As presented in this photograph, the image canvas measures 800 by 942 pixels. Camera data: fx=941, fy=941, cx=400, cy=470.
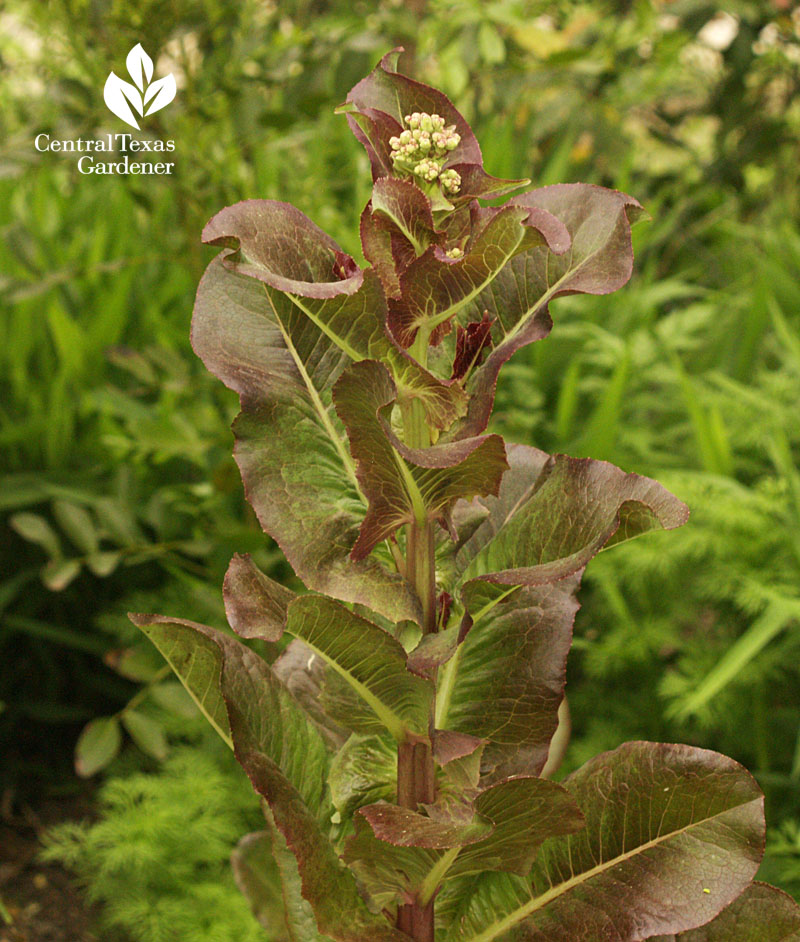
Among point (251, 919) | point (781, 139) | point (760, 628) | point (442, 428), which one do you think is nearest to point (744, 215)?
point (781, 139)

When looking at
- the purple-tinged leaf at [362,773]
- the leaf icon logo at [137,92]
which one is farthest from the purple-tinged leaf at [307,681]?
the leaf icon logo at [137,92]

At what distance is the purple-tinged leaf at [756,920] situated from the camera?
2.03ft

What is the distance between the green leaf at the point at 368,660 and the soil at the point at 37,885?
42.7 inches

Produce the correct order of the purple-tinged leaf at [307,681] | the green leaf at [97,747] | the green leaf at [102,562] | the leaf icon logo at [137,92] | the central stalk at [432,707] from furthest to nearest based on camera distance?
the leaf icon logo at [137,92], the green leaf at [102,562], the green leaf at [97,747], the purple-tinged leaf at [307,681], the central stalk at [432,707]

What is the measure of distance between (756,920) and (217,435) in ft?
3.80

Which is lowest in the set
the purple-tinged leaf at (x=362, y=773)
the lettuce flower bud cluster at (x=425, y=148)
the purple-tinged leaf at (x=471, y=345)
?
the purple-tinged leaf at (x=362, y=773)

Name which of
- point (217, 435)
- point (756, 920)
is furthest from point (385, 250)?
point (217, 435)

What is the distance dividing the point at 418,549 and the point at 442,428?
0.30ft

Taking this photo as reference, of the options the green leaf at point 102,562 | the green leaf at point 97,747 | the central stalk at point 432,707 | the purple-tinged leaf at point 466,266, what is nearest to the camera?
the purple-tinged leaf at point 466,266

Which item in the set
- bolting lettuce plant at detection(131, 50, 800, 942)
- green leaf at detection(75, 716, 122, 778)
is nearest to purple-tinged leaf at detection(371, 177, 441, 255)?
bolting lettuce plant at detection(131, 50, 800, 942)

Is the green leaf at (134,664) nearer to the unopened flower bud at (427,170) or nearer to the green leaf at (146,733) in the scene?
the green leaf at (146,733)

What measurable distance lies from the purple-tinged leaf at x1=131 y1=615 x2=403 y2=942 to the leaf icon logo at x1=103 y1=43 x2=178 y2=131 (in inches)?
46.4

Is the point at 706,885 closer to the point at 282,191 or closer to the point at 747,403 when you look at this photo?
the point at 747,403

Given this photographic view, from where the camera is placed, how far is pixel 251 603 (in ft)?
1.84
